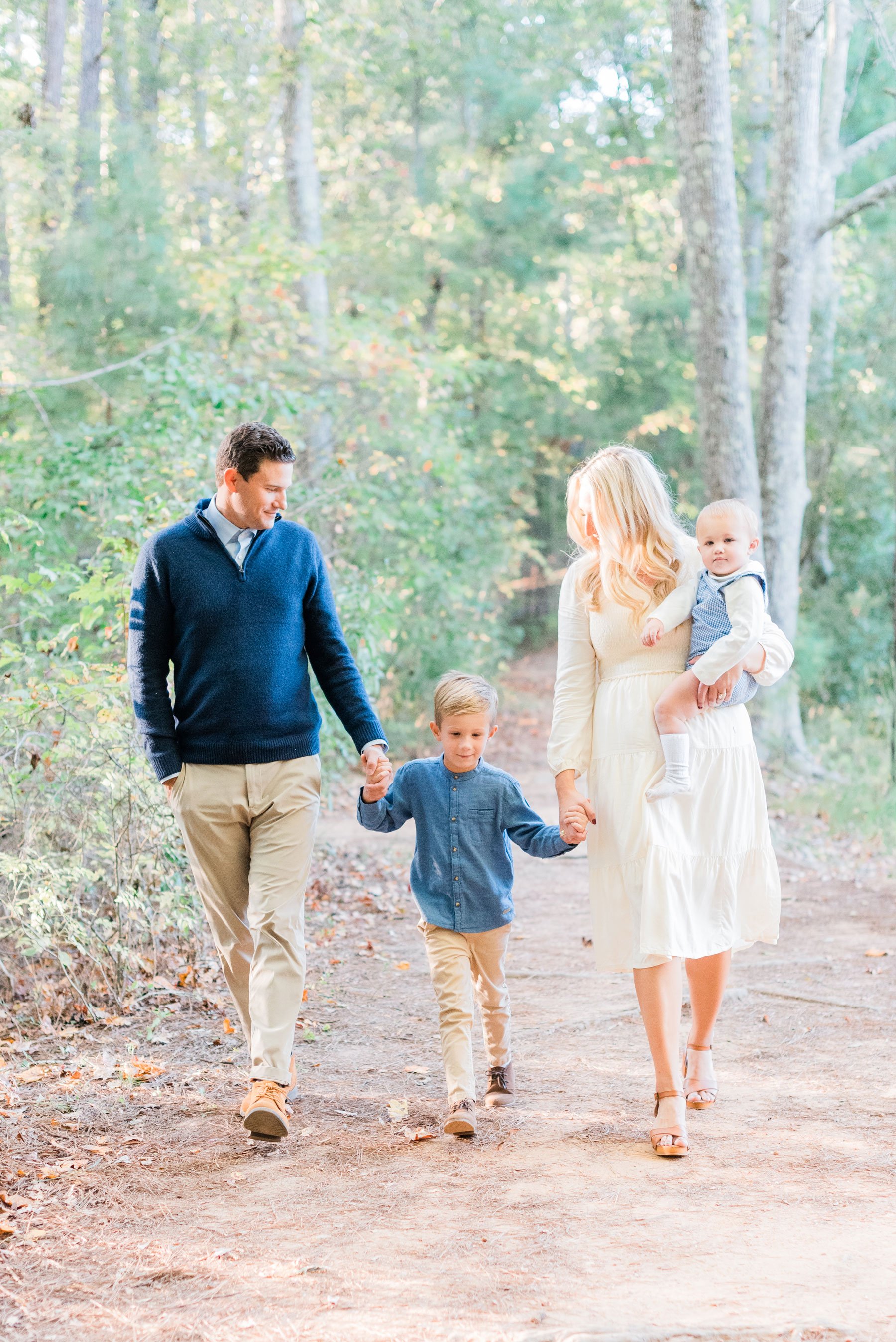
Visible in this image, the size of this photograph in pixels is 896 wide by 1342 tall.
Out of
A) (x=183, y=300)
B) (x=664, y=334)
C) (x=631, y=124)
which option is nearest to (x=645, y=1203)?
(x=183, y=300)

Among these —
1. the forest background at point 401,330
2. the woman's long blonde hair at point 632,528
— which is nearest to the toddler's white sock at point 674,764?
A: the woman's long blonde hair at point 632,528

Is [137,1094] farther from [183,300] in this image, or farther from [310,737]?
[183,300]

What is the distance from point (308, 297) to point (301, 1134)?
31.4ft

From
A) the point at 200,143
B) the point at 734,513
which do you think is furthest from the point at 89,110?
the point at 734,513

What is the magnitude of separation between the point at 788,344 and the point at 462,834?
8.07 m

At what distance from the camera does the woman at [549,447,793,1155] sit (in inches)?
142

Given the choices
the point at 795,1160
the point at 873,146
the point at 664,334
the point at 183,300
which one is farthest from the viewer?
the point at 664,334

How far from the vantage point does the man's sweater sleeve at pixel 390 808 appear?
3.82 m

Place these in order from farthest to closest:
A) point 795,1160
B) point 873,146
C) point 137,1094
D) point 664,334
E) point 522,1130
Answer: point 664,334, point 873,146, point 137,1094, point 522,1130, point 795,1160

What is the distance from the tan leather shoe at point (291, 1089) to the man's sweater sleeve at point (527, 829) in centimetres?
99

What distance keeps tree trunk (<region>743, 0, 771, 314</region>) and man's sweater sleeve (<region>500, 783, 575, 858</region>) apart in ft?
48.8

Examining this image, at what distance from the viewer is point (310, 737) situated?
3916mm

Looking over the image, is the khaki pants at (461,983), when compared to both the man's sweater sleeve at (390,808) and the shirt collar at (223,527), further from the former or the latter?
the shirt collar at (223,527)

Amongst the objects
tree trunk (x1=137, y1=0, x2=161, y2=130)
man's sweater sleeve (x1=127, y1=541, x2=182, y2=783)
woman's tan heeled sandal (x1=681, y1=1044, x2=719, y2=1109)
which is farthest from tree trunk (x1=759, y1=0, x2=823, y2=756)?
tree trunk (x1=137, y1=0, x2=161, y2=130)
